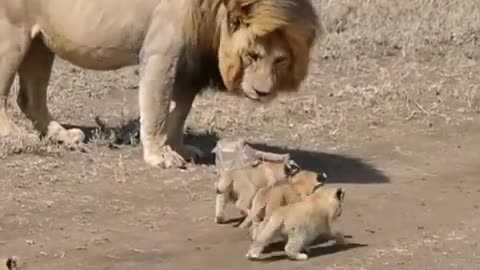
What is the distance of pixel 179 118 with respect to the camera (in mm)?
8391

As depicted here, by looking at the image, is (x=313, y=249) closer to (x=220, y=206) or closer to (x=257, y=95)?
(x=220, y=206)

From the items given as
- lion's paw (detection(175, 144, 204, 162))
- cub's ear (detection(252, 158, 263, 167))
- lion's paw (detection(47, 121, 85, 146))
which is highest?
cub's ear (detection(252, 158, 263, 167))

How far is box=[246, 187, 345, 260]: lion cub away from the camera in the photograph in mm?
6148

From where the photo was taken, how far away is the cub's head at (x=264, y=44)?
7.62 m

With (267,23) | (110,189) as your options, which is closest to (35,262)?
(110,189)

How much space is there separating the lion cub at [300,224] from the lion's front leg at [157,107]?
1.92 m

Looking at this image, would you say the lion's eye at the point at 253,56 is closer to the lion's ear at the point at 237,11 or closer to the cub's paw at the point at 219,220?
the lion's ear at the point at 237,11

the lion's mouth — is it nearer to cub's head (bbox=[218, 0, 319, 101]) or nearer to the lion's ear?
cub's head (bbox=[218, 0, 319, 101])

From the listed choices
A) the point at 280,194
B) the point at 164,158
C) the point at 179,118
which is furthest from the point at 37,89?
the point at 280,194

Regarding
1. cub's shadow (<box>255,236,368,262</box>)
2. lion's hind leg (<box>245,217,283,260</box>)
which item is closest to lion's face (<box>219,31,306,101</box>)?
cub's shadow (<box>255,236,368,262</box>)

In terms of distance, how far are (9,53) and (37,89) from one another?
53cm

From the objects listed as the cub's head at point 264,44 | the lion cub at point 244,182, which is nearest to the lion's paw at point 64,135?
the cub's head at point 264,44

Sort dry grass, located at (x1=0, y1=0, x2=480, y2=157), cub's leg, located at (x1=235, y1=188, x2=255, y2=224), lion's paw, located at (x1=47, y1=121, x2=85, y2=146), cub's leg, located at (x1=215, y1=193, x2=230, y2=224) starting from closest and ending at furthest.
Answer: cub's leg, located at (x1=235, y1=188, x2=255, y2=224)
cub's leg, located at (x1=215, y1=193, x2=230, y2=224)
lion's paw, located at (x1=47, y1=121, x2=85, y2=146)
dry grass, located at (x1=0, y1=0, x2=480, y2=157)

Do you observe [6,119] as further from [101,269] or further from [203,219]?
[101,269]
